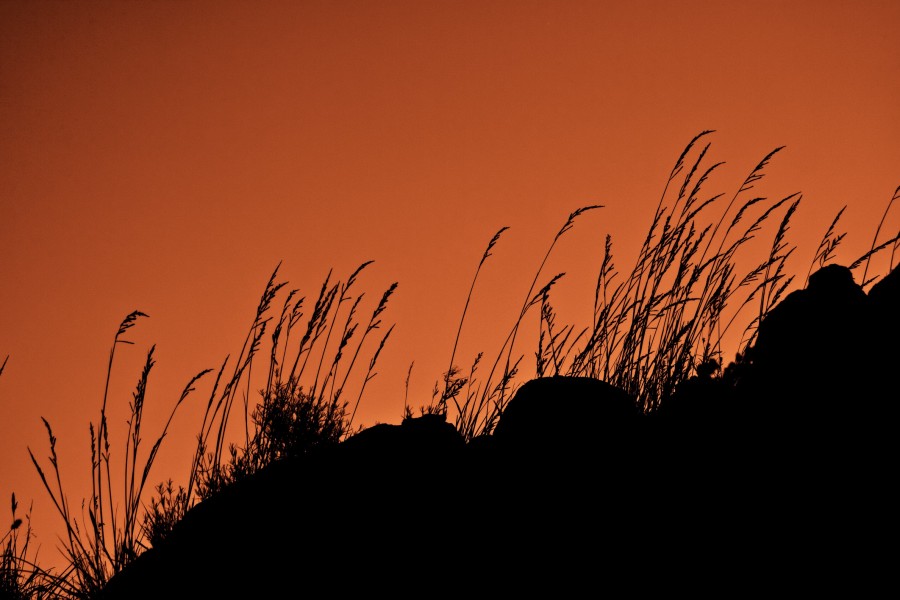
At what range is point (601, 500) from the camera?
1.92 meters

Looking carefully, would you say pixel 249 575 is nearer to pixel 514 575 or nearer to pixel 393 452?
pixel 393 452

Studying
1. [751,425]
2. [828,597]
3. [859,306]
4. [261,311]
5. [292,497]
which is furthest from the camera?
[261,311]

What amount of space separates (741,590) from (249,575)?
3.86ft

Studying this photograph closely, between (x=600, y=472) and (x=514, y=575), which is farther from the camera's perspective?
(x=600, y=472)

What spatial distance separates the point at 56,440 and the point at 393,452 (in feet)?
3.62

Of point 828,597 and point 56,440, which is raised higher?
point 56,440

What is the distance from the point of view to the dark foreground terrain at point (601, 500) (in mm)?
1677

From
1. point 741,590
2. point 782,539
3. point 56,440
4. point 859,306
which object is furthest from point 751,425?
point 56,440

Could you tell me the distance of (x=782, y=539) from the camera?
5.44 feet

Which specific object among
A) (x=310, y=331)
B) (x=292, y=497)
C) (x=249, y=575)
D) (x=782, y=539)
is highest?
(x=310, y=331)

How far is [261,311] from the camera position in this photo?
111 inches

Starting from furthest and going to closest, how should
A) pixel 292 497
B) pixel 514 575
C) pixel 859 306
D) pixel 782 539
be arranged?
1. pixel 859 306
2. pixel 292 497
3. pixel 514 575
4. pixel 782 539

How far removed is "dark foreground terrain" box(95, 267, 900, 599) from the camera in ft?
5.50

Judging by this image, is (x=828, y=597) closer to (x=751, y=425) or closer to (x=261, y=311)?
(x=751, y=425)
